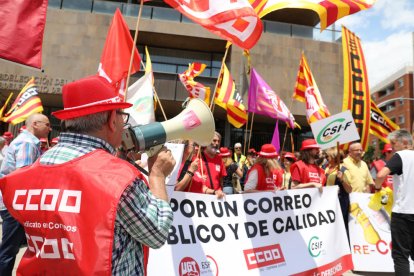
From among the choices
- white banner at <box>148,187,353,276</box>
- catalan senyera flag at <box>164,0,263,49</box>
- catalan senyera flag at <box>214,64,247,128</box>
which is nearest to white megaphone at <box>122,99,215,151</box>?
white banner at <box>148,187,353,276</box>

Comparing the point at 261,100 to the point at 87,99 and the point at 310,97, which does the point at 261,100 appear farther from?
the point at 87,99

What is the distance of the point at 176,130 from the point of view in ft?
6.07

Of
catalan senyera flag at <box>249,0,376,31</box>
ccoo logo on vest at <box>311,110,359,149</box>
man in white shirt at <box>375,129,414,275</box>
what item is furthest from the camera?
ccoo logo on vest at <box>311,110,359,149</box>

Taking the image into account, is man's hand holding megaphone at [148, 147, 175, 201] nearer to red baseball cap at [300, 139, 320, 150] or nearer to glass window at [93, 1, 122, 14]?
red baseball cap at [300, 139, 320, 150]

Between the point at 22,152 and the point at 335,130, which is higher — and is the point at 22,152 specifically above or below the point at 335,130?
below

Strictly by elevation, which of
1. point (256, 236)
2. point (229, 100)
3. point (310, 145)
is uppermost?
point (229, 100)

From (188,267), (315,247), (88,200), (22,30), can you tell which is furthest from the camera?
(315,247)

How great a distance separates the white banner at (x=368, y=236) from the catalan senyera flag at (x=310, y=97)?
2.43m

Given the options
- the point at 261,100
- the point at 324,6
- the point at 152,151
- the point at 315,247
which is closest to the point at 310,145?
the point at 315,247

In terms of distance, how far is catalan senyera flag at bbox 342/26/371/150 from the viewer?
248 inches

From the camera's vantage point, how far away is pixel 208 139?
214 cm

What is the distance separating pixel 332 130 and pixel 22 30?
3885 mm

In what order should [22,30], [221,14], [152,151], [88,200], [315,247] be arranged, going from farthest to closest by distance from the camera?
[315,247]
[221,14]
[22,30]
[152,151]
[88,200]

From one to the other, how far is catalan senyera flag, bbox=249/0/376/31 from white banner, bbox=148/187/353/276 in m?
2.34
